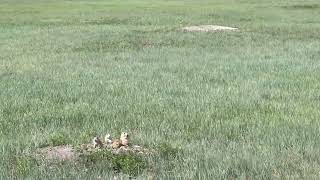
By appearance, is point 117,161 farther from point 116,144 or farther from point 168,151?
point 168,151

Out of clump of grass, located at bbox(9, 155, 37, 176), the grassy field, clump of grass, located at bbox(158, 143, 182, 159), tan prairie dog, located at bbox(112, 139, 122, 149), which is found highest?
tan prairie dog, located at bbox(112, 139, 122, 149)

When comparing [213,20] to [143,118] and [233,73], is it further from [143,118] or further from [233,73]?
[143,118]

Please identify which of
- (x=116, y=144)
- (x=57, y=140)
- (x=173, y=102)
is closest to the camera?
(x=116, y=144)

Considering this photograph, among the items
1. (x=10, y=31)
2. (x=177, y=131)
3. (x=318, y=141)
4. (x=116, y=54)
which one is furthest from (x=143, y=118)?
(x=10, y=31)

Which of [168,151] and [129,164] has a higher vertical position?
[129,164]

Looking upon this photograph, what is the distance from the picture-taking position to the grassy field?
897cm

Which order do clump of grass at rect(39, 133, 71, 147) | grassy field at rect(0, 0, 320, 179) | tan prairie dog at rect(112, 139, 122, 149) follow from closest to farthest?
grassy field at rect(0, 0, 320, 179) < tan prairie dog at rect(112, 139, 122, 149) < clump of grass at rect(39, 133, 71, 147)

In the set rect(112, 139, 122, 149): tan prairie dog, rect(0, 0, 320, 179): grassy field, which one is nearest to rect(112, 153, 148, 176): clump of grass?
rect(0, 0, 320, 179): grassy field

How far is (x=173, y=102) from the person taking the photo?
1403cm

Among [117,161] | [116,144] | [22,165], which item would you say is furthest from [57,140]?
[117,161]

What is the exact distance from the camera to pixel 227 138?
10539mm

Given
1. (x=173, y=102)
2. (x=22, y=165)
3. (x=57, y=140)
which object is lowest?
(x=173, y=102)

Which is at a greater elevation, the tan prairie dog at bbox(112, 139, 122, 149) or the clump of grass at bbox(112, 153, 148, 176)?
the tan prairie dog at bbox(112, 139, 122, 149)

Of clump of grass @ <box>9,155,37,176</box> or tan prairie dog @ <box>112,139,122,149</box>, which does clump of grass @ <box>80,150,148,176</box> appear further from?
clump of grass @ <box>9,155,37,176</box>
